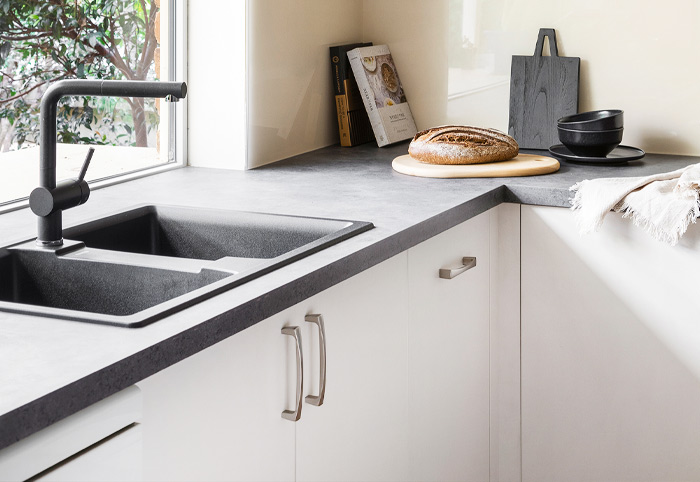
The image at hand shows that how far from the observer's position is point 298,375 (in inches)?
50.2

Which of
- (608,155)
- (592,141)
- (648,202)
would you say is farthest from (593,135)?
(648,202)


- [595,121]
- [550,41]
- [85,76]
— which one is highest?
[550,41]

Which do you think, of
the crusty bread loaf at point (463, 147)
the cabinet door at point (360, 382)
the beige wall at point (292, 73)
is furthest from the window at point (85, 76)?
the cabinet door at point (360, 382)

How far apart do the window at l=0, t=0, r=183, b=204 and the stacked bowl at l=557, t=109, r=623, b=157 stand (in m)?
0.98

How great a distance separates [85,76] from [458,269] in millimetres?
903

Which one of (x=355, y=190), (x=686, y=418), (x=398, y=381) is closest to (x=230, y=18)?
(x=355, y=190)

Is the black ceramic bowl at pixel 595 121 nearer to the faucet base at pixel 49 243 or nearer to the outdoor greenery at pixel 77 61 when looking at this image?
the outdoor greenery at pixel 77 61

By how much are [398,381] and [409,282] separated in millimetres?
182

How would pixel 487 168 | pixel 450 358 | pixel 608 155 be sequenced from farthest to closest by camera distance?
pixel 608 155
pixel 487 168
pixel 450 358

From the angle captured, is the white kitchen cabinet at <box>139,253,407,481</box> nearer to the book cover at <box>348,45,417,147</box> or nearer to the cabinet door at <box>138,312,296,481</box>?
the cabinet door at <box>138,312,296,481</box>

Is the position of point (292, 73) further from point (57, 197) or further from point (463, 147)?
point (57, 197)

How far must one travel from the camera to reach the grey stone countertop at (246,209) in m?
0.90

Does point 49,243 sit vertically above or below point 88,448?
above

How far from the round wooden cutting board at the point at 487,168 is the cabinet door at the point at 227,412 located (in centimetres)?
92
